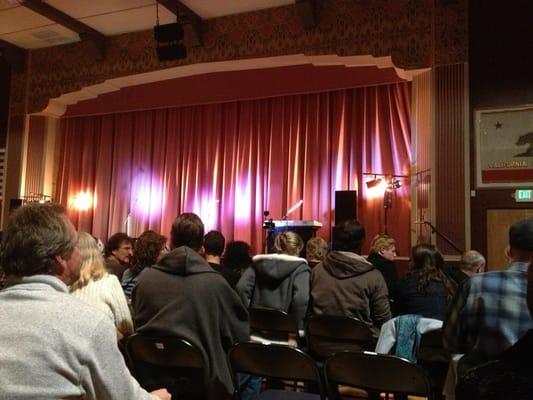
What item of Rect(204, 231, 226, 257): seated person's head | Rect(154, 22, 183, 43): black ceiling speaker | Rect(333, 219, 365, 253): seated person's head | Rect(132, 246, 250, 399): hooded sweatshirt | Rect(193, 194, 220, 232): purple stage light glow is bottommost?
Rect(132, 246, 250, 399): hooded sweatshirt

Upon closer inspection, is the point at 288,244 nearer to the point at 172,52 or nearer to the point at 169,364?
the point at 169,364

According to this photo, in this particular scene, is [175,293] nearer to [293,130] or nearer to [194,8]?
[194,8]

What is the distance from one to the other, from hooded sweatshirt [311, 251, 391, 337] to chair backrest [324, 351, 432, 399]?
0.98 meters

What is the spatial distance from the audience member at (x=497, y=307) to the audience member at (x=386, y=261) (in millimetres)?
1353

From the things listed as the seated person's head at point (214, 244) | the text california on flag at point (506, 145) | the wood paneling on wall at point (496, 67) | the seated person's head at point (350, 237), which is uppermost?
the wood paneling on wall at point (496, 67)

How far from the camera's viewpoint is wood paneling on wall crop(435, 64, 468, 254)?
20.9 feet

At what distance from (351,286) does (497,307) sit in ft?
4.00

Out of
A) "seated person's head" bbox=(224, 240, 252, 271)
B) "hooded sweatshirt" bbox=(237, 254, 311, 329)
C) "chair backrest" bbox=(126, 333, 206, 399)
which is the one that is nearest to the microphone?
"seated person's head" bbox=(224, 240, 252, 271)

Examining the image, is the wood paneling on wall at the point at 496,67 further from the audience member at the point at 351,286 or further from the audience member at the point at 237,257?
the audience member at the point at 351,286

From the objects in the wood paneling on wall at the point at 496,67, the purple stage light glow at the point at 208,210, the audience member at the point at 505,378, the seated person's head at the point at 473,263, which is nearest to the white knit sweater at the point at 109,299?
the audience member at the point at 505,378

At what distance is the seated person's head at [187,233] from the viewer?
269 cm

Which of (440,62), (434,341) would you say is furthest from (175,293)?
(440,62)

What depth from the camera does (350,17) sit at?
24.1 ft

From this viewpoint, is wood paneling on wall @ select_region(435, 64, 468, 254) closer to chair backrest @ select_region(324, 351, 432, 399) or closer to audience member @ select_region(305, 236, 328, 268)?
audience member @ select_region(305, 236, 328, 268)
